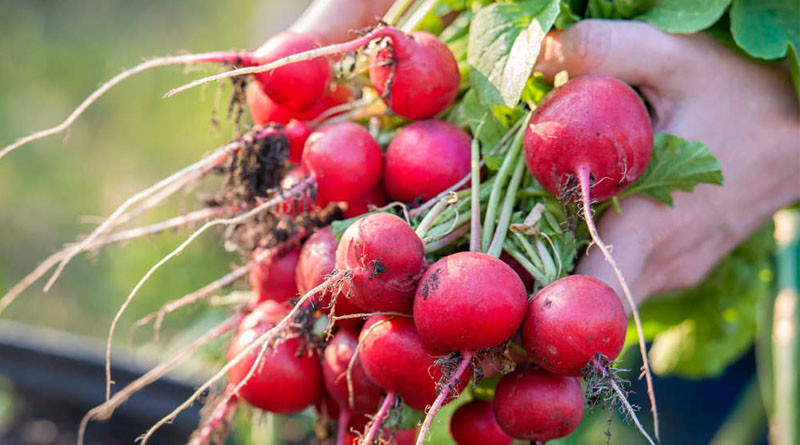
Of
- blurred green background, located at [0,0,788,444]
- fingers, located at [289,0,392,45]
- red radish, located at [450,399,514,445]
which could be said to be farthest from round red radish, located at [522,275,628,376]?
blurred green background, located at [0,0,788,444]

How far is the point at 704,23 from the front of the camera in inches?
41.3

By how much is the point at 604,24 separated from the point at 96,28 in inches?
172

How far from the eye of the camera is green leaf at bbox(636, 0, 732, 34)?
1.05 metres

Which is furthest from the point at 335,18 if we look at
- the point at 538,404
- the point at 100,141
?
the point at 100,141

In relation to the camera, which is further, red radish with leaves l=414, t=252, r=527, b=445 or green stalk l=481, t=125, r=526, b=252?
green stalk l=481, t=125, r=526, b=252

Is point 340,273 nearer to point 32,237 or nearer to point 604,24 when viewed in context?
point 604,24

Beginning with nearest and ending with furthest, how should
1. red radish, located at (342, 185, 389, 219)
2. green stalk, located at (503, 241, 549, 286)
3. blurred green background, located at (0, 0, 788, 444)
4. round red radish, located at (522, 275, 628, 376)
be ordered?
round red radish, located at (522, 275, 628, 376) → green stalk, located at (503, 241, 549, 286) → red radish, located at (342, 185, 389, 219) → blurred green background, located at (0, 0, 788, 444)

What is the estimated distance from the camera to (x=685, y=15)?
3.54 ft

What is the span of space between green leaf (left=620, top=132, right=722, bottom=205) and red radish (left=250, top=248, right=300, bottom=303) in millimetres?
592

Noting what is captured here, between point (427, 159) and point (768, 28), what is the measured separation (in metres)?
0.67

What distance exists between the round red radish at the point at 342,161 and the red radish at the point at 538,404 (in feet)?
1.30

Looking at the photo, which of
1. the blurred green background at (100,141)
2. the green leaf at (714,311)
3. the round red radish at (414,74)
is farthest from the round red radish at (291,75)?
the blurred green background at (100,141)

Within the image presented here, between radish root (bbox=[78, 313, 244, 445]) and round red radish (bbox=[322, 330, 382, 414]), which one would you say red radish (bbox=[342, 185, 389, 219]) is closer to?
round red radish (bbox=[322, 330, 382, 414])

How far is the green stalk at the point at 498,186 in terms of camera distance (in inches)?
37.4
